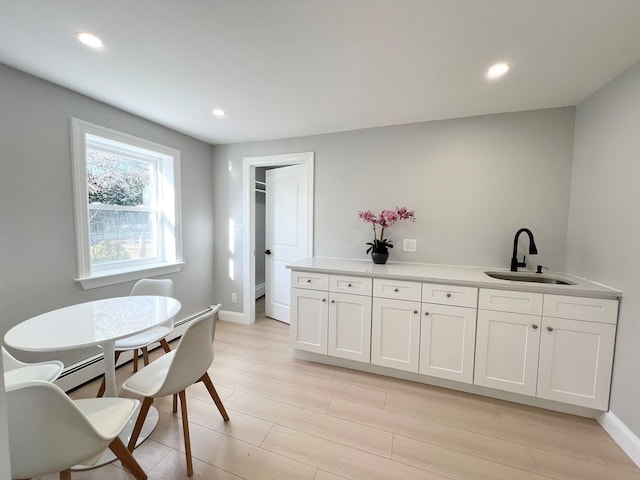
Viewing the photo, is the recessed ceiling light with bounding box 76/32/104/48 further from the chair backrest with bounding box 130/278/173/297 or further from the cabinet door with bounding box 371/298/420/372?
the cabinet door with bounding box 371/298/420/372

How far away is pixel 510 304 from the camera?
1864 mm

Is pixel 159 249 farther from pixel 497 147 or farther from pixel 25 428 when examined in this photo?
pixel 497 147

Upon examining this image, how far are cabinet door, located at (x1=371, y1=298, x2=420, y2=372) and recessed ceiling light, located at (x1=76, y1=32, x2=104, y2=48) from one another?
2502 mm

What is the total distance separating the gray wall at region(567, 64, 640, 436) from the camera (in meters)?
1.53

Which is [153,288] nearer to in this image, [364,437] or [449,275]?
[364,437]

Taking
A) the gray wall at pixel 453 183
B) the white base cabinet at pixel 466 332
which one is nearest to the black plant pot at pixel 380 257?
the gray wall at pixel 453 183

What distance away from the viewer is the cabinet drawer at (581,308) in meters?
1.66

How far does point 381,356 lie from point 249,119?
8.29ft

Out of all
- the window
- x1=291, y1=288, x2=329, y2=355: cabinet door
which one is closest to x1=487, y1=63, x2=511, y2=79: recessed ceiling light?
x1=291, y1=288, x2=329, y2=355: cabinet door

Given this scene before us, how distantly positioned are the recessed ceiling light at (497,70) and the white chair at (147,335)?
279 cm

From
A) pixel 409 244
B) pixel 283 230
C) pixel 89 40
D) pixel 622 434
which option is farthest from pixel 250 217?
pixel 622 434

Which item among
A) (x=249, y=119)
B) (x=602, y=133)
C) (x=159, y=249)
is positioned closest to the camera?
(x=602, y=133)

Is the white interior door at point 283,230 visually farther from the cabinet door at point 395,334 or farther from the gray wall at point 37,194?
the gray wall at point 37,194

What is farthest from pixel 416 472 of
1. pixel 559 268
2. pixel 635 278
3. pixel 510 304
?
pixel 559 268
